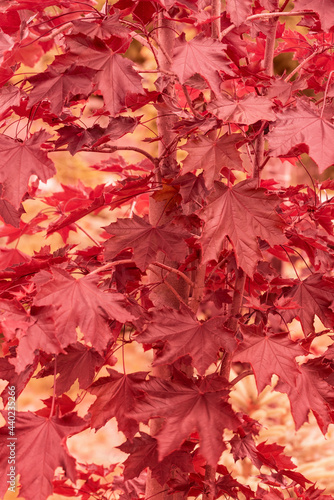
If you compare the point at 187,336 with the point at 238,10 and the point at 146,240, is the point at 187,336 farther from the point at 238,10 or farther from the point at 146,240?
the point at 238,10

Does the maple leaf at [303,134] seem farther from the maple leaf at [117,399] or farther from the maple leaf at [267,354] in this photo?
the maple leaf at [117,399]

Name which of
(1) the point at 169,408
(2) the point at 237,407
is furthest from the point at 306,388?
(2) the point at 237,407

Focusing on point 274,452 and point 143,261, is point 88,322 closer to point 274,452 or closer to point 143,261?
point 143,261

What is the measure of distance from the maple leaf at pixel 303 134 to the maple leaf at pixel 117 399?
17.5 inches

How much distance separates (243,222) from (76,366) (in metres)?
0.39

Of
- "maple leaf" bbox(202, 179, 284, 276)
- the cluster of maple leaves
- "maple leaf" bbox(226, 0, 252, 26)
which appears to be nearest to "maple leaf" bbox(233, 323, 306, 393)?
the cluster of maple leaves

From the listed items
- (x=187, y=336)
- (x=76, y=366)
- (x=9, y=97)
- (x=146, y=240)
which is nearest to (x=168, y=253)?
(x=146, y=240)

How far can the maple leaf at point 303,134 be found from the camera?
0.71m

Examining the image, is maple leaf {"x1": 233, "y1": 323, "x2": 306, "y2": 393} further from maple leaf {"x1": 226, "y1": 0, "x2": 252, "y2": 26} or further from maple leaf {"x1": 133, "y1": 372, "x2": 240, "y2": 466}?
maple leaf {"x1": 226, "y1": 0, "x2": 252, "y2": 26}

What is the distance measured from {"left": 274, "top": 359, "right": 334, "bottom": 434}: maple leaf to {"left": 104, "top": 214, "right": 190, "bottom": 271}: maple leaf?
29cm

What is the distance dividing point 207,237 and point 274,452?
0.79 m

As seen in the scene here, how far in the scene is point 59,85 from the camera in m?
0.75

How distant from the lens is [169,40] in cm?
99

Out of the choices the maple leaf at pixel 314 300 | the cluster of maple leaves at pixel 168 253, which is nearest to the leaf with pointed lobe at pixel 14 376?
the cluster of maple leaves at pixel 168 253
